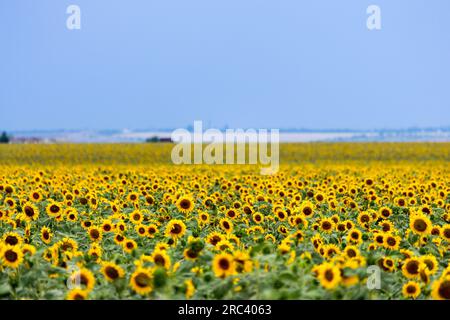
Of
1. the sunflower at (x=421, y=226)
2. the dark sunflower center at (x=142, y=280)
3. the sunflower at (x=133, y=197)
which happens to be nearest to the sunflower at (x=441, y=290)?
the dark sunflower center at (x=142, y=280)

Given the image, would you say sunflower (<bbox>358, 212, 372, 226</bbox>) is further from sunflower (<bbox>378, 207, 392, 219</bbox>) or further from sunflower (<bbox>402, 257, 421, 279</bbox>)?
sunflower (<bbox>402, 257, 421, 279</bbox>)

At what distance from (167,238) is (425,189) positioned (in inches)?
261

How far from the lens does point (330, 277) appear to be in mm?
4391

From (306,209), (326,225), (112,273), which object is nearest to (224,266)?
(112,273)

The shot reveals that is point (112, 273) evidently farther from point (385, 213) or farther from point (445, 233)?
point (385, 213)

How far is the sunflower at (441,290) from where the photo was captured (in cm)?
471

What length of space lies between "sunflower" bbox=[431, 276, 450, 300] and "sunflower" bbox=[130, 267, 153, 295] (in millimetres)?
1994

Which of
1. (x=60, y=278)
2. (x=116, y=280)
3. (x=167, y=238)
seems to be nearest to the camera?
(x=116, y=280)

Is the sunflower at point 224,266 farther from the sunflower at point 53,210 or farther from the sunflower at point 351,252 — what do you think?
the sunflower at point 53,210

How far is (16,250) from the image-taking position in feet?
17.0

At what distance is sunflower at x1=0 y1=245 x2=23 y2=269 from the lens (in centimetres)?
514

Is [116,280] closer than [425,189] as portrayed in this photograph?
Yes
